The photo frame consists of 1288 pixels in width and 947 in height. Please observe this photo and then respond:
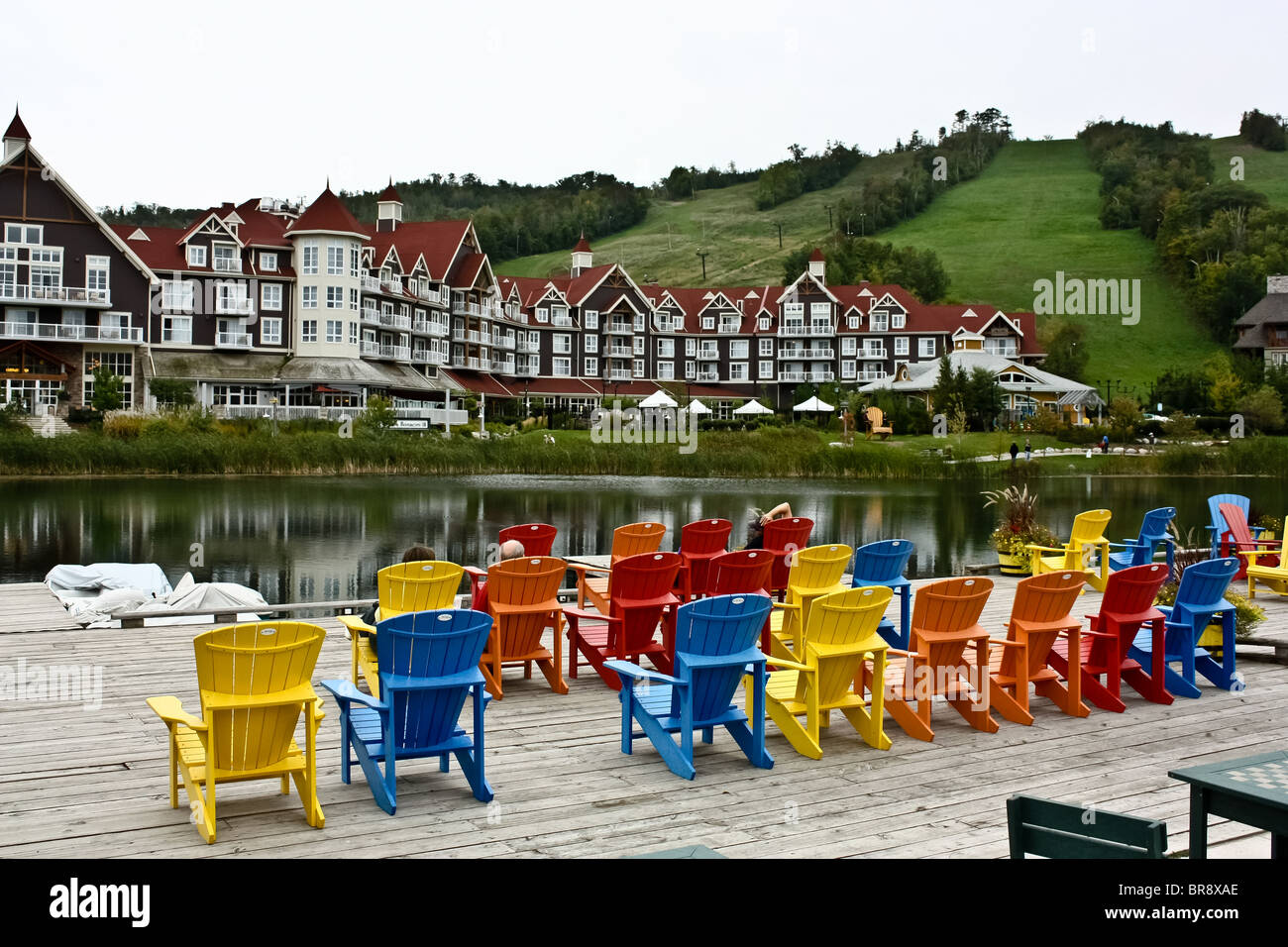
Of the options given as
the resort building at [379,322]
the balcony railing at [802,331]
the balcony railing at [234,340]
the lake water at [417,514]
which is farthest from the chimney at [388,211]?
the lake water at [417,514]

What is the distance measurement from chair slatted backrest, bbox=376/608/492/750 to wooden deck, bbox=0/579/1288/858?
0.41 meters

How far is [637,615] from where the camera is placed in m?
8.74

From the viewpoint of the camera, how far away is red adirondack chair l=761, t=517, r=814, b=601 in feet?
37.8

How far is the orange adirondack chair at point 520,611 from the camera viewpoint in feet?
27.4

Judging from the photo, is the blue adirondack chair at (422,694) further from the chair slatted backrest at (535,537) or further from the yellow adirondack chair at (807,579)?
the chair slatted backrest at (535,537)

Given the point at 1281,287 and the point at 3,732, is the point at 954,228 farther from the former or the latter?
the point at 3,732

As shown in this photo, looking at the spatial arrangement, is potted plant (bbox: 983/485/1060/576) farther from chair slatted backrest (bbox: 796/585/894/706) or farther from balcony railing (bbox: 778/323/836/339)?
balcony railing (bbox: 778/323/836/339)

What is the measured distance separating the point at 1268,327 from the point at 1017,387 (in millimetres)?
28966

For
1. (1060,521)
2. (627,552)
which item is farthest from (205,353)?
(627,552)

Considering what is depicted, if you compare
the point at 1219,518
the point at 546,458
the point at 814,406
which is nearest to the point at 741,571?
the point at 1219,518

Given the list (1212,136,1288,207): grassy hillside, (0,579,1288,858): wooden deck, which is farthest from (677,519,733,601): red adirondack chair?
(1212,136,1288,207): grassy hillside

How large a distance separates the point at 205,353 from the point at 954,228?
263ft

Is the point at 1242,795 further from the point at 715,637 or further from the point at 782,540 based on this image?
the point at 782,540

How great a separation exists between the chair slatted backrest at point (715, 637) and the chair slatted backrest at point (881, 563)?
11.5 feet
